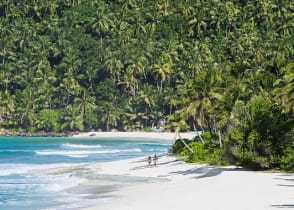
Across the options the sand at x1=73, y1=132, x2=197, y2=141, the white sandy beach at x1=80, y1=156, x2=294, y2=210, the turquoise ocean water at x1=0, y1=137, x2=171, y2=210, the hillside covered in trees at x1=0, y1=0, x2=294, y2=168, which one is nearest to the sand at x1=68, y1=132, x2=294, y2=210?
the white sandy beach at x1=80, y1=156, x2=294, y2=210

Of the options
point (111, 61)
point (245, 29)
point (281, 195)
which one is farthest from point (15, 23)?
point (281, 195)

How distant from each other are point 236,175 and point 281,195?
30.5 ft

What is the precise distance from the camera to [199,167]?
157 feet

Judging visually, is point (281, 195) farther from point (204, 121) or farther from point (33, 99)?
point (33, 99)

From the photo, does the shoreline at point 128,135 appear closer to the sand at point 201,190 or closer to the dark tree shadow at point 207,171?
the sand at point 201,190

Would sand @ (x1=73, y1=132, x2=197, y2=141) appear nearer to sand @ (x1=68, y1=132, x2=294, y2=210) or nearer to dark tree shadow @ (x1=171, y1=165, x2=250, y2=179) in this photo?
sand @ (x1=68, y1=132, x2=294, y2=210)

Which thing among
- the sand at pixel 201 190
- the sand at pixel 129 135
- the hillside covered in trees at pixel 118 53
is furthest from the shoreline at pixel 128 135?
the sand at pixel 201 190

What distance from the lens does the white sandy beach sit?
2947cm

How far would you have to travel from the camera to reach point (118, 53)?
13550 centimetres

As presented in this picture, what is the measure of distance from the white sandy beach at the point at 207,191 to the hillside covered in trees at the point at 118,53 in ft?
249

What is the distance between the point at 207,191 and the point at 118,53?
103 m

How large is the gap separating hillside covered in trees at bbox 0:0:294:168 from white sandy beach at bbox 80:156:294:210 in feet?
249

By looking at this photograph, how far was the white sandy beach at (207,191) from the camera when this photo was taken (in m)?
29.5

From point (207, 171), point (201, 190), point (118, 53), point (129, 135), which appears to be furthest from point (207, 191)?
point (118, 53)
